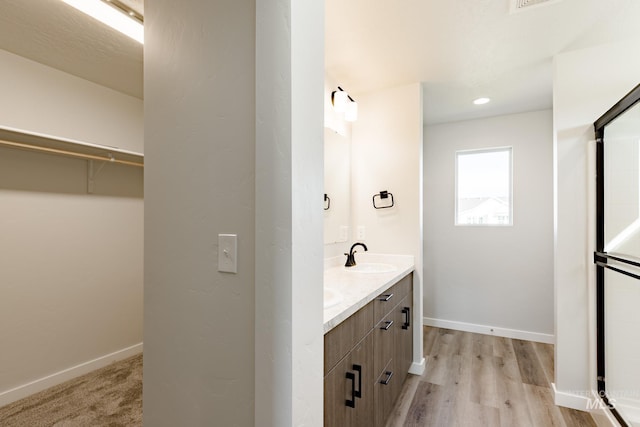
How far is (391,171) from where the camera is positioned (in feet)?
9.10

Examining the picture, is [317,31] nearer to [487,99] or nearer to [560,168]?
[560,168]

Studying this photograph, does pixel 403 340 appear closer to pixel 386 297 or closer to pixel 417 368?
pixel 417 368

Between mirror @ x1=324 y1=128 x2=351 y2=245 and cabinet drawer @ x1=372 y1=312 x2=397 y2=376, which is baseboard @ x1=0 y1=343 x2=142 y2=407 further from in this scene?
cabinet drawer @ x1=372 y1=312 x2=397 y2=376

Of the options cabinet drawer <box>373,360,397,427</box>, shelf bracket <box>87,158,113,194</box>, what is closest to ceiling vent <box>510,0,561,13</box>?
cabinet drawer <box>373,360,397,427</box>

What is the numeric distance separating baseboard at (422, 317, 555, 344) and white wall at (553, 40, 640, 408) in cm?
121

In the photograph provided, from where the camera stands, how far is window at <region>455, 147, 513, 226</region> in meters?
3.47

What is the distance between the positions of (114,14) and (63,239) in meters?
1.76

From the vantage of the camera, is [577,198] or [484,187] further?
[484,187]

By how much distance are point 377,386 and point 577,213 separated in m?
1.81

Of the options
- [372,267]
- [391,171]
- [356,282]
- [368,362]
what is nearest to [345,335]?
[368,362]

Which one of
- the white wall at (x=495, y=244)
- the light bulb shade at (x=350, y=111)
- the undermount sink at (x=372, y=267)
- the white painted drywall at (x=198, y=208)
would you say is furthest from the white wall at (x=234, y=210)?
the white wall at (x=495, y=244)

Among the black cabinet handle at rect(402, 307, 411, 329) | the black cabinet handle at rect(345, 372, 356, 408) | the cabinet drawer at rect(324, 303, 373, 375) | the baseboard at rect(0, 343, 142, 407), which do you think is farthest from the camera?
the black cabinet handle at rect(402, 307, 411, 329)

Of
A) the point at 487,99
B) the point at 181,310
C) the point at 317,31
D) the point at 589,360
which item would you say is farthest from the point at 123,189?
the point at 589,360

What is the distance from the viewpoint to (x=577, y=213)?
2164 mm
